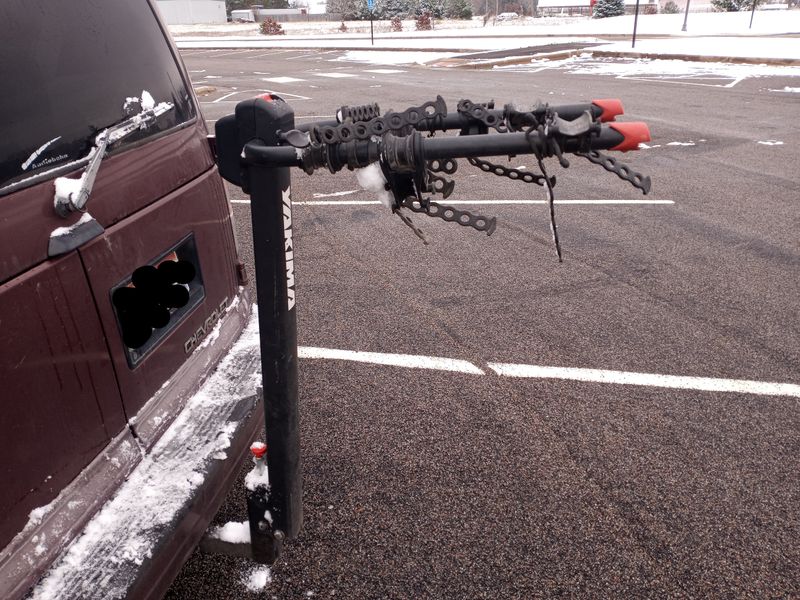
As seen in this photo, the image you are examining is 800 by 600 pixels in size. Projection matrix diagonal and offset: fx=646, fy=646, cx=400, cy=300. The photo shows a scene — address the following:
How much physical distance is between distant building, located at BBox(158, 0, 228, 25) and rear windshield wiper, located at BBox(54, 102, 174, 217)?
246 ft

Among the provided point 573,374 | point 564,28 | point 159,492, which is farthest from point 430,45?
point 159,492

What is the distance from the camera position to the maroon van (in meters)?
1.64

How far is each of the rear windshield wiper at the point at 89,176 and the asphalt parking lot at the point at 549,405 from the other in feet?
4.88

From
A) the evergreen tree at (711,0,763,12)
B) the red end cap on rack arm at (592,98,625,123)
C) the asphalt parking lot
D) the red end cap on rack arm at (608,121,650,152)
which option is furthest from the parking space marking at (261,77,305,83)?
the evergreen tree at (711,0,763,12)

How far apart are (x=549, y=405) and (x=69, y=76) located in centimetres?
269

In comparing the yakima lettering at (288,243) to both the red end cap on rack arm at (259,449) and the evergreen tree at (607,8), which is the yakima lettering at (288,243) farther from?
the evergreen tree at (607,8)

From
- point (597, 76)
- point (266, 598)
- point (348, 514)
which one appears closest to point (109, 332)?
point (266, 598)

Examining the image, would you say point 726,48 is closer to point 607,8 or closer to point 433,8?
point 607,8

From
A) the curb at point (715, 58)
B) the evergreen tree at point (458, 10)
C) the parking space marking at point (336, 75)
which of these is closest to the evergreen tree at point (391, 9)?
the evergreen tree at point (458, 10)

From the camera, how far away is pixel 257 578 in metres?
2.46

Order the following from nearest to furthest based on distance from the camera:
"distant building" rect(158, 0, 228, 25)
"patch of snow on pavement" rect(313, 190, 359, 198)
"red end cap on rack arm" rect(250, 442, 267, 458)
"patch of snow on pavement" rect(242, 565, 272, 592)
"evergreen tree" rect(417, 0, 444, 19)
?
1. "red end cap on rack arm" rect(250, 442, 267, 458)
2. "patch of snow on pavement" rect(242, 565, 272, 592)
3. "patch of snow on pavement" rect(313, 190, 359, 198)
4. "evergreen tree" rect(417, 0, 444, 19)
5. "distant building" rect(158, 0, 228, 25)

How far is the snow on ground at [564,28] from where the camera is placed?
41.4 m

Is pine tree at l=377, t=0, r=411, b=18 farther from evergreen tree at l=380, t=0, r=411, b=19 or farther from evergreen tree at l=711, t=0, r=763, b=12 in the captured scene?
evergreen tree at l=711, t=0, r=763, b=12

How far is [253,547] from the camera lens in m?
2.26
